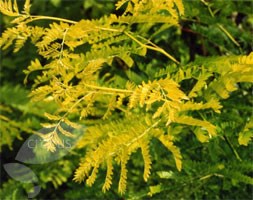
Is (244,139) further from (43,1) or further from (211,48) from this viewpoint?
(43,1)

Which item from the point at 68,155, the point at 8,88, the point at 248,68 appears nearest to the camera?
the point at 248,68

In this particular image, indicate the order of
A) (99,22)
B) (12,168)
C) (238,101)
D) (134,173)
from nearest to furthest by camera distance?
(99,22)
(238,101)
(134,173)
(12,168)

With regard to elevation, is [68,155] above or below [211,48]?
below

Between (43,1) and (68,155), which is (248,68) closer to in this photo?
(68,155)

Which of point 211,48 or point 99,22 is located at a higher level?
point 99,22

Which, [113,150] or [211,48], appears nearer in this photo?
[113,150]

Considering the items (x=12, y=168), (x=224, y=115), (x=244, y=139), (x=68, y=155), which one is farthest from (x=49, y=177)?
(x=244, y=139)

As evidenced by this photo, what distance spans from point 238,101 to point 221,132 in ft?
→ 0.76

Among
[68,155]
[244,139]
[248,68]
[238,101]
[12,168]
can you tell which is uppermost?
[248,68]

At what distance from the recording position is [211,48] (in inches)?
78.0

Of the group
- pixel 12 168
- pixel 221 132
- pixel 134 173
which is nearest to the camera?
pixel 221 132

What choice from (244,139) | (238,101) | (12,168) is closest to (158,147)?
(238,101)

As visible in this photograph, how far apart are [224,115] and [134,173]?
62 cm

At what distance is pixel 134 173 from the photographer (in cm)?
187
